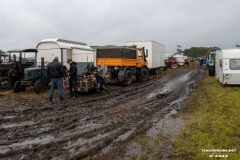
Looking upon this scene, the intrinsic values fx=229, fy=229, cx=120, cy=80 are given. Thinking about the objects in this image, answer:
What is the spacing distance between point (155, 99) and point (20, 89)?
7.67 meters

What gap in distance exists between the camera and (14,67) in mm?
13469

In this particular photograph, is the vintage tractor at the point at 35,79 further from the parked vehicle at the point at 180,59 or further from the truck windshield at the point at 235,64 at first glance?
the parked vehicle at the point at 180,59

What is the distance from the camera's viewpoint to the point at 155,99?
33.2 ft

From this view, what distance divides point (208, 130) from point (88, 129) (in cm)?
298

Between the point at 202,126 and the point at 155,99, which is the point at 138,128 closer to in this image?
the point at 202,126

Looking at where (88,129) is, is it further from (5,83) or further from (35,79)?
(5,83)

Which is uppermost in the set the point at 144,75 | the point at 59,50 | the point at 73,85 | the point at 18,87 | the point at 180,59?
the point at 180,59

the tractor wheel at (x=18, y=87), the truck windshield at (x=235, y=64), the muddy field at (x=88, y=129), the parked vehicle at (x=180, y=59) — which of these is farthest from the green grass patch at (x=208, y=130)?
the parked vehicle at (x=180, y=59)

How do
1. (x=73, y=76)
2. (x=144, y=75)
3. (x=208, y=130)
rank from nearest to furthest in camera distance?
(x=208, y=130) → (x=73, y=76) → (x=144, y=75)

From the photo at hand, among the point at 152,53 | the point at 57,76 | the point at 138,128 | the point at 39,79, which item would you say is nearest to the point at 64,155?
the point at 138,128

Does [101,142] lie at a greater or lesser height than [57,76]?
lesser

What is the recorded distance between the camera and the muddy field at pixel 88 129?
4445 millimetres

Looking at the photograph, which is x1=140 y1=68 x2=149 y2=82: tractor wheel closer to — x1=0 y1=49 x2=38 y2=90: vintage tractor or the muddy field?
x1=0 y1=49 x2=38 y2=90: vintage tractor

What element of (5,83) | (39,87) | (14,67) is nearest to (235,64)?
(39,87)
